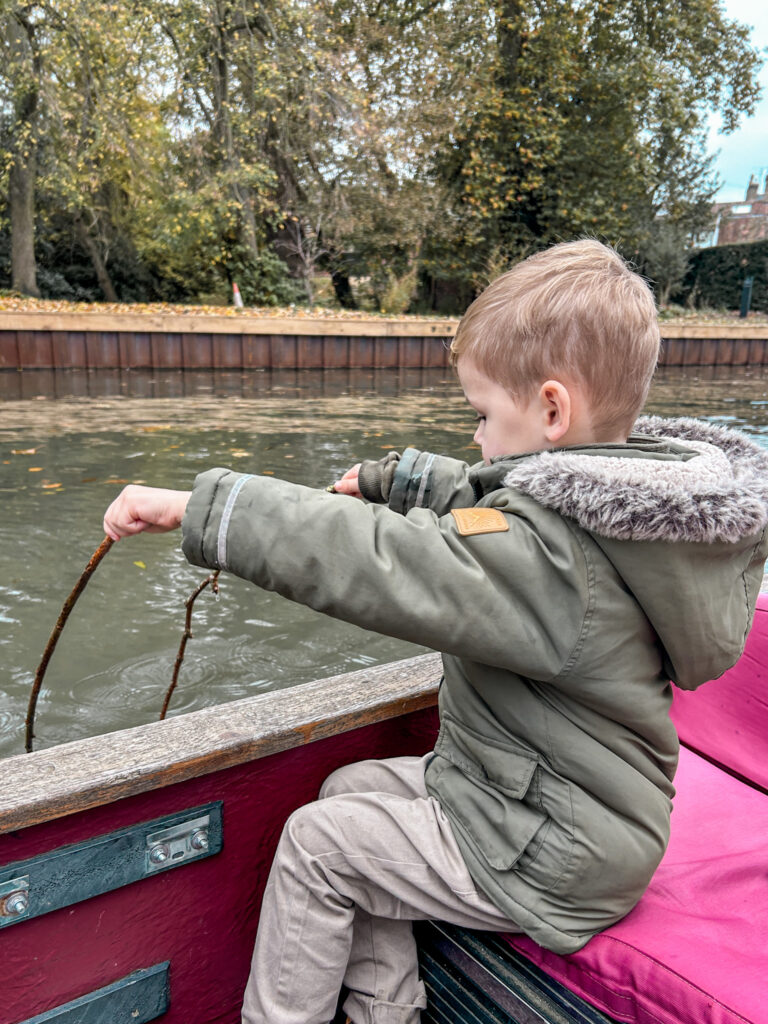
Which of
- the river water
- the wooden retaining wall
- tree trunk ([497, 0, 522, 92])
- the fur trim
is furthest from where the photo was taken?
tree trunk ([497, 0, 522, 92])

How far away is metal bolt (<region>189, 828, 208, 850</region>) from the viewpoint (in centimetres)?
142

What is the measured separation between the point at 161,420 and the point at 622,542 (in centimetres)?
834

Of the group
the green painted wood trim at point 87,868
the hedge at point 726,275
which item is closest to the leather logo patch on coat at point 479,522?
the green painted wood trim at point 87,868

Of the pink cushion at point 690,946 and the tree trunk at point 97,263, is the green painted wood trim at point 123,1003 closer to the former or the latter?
the pink cushion at point 690,946

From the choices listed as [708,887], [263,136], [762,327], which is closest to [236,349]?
[263,136]

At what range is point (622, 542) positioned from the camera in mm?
1127

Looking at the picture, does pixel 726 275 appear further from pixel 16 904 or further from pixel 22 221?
pixel 16 904

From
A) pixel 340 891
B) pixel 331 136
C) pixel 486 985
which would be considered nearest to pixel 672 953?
pixel 486 985

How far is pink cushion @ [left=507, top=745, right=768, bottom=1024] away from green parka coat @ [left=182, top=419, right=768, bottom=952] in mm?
53

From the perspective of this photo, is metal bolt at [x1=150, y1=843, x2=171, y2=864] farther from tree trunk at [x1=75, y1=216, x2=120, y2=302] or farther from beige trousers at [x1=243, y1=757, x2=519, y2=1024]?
tree trunk at [x1=75, y1=216, x2=120, y2=302]

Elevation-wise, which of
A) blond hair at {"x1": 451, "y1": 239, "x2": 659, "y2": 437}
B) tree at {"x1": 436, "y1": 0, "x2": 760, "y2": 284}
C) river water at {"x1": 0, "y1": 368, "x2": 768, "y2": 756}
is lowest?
river water at {"x1": 0, "y1": 368, "x2": 768, "y2": 756}

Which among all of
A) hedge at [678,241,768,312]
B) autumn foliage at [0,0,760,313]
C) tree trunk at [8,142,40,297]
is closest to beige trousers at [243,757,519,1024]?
autumn foliage at [0,0,760,313]

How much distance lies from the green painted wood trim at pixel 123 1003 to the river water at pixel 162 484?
→ 1804 mm

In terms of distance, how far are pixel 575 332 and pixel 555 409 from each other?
115 millimetres
